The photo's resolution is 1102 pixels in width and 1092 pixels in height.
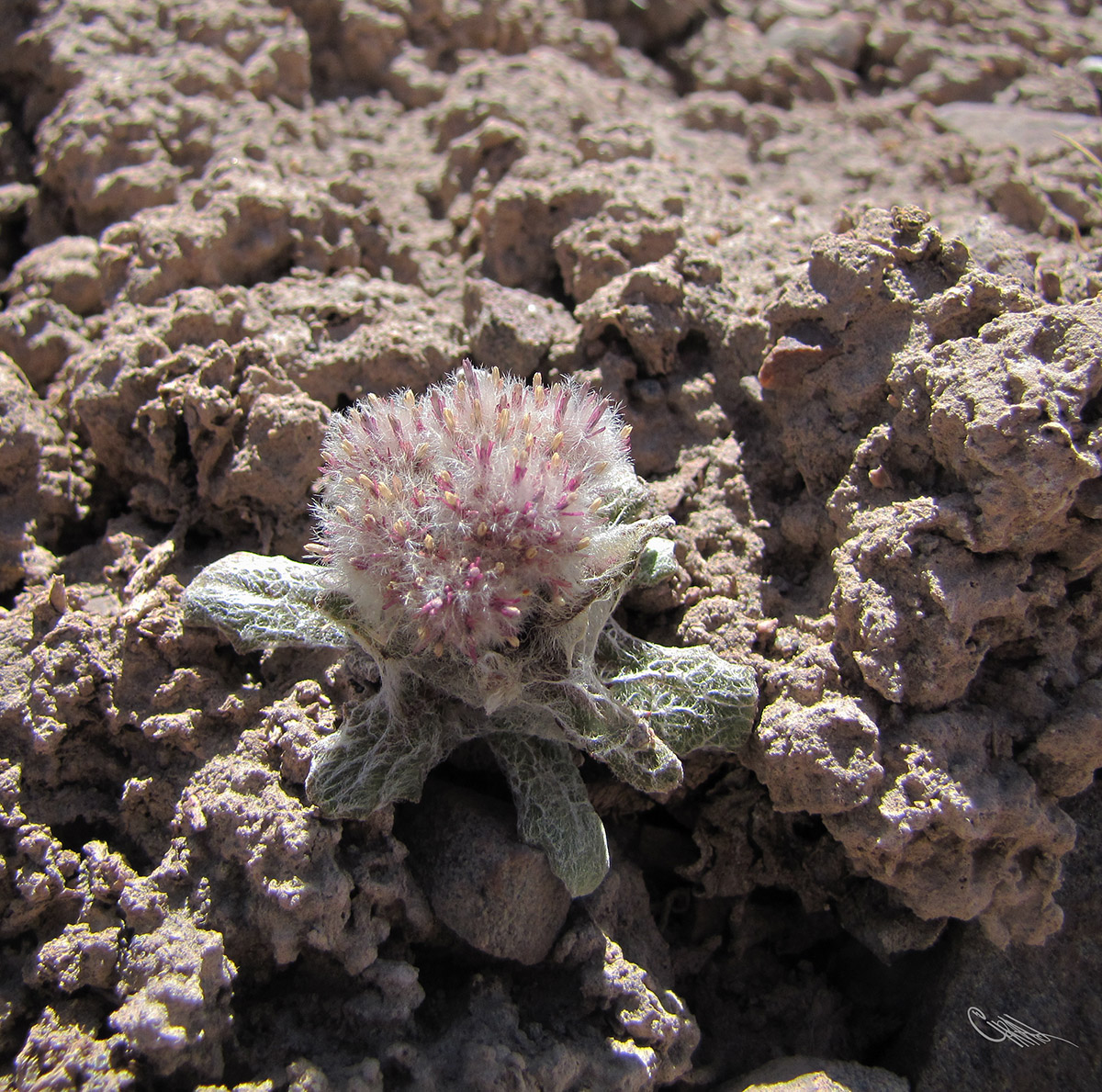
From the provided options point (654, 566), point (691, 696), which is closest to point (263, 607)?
point (654, 566)

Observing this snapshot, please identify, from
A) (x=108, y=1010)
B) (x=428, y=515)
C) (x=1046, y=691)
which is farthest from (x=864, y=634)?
(x=108, y=1010)

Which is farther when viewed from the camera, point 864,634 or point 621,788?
point 621,788

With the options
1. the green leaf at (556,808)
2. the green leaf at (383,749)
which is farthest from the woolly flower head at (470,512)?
the green leaf at (556,808)

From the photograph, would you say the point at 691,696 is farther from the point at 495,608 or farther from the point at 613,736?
the point at 495,608

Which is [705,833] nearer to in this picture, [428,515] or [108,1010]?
[428,515]

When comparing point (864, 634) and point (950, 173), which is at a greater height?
point (950, 173)

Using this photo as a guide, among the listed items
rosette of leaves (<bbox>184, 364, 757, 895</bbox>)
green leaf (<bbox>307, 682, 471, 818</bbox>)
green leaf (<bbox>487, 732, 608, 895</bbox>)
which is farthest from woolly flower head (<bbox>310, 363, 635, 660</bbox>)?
green leaf (<bbox>487, 732, 608, 895</bbox>)
